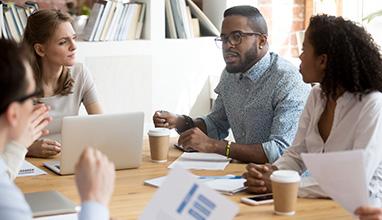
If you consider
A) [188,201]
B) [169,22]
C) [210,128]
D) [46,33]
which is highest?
[46,33]

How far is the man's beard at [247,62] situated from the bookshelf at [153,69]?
1.37 metres

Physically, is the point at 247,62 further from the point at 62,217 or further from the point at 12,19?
the point at 12,19

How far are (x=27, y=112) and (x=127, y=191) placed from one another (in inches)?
29.6

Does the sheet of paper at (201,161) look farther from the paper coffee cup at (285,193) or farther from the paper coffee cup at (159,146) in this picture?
the paper coffee cup at (285,193)

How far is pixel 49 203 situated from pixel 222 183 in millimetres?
568

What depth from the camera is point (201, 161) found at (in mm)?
2557

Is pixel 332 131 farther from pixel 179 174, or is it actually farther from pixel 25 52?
pixel 25 52

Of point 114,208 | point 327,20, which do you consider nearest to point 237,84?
point 327,20

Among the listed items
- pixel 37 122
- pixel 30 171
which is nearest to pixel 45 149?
pixel 30 171

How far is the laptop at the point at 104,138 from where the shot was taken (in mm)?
2352

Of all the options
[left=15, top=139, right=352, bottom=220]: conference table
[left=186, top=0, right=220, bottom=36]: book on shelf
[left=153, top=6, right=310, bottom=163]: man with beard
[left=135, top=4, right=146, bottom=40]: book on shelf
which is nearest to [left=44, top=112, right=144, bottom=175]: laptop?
[left=15, top=139, right=352, bottom=220]: conference table

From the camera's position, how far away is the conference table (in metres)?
1.92

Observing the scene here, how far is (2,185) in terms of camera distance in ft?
4.74

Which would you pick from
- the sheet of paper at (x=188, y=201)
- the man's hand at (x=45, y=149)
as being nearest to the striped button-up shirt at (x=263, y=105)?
the man's hand at (x=45, y=149)
